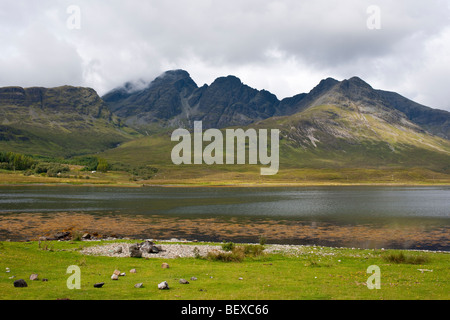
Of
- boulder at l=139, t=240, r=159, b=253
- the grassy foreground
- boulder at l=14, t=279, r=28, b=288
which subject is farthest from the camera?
boulder at l=139, t=240, r=159, b=253

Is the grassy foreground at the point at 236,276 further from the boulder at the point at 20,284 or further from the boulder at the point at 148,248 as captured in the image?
the boulder at the point at 148,248

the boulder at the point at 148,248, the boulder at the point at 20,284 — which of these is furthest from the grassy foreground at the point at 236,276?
the boulder at the point at 148,248

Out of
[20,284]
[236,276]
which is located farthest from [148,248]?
[20,284]

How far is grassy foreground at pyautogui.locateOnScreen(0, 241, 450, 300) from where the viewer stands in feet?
53.5

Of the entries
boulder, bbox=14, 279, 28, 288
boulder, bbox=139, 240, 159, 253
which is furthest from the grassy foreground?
boulder, bbox=139, 240, 159, 253

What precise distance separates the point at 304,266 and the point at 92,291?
15.9 meters

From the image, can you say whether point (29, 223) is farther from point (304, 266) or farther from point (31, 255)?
point (304, 266)

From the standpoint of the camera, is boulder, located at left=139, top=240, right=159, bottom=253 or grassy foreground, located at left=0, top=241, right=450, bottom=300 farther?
boulder, located at left=139, top=240, right=159, bottom=253

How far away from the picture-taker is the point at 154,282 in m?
19.1

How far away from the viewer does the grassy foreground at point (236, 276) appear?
53.5ft

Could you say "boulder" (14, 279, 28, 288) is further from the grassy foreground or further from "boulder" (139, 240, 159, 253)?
"boulder" (139, 240, 159, 253)

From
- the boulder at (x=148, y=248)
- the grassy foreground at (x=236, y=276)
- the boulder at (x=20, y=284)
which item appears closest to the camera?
the grassy foreground at (x=236, y=276)

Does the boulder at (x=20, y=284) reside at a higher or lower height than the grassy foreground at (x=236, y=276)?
higher
